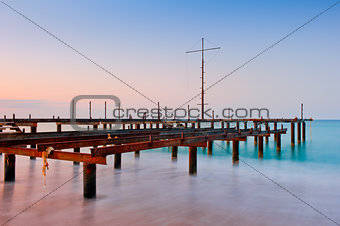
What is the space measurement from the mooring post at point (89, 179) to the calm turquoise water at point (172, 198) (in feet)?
0.84

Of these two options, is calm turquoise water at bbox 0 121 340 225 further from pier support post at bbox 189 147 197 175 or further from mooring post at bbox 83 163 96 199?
pier support post at bbox 189 147 197 175

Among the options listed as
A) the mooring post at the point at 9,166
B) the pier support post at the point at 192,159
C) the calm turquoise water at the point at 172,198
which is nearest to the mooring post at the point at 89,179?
the calm turquoise water at the point at 172,198

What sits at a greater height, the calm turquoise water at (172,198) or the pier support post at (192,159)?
the pier support post at (192,159)

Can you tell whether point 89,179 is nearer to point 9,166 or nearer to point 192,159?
point 9,166

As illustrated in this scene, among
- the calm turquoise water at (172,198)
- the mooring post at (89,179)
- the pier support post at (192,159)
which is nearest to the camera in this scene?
the calm turquoise water at (172,198)

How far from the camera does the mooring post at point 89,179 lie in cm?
785

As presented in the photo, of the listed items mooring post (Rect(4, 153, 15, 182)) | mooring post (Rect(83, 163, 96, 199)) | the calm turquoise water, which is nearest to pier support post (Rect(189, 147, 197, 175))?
the calm turquoise water

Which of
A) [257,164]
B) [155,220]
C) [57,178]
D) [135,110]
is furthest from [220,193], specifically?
[135,110]

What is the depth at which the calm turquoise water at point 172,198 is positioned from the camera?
24.1 ft

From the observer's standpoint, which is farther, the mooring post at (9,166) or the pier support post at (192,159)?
the pier support post at (192,159)

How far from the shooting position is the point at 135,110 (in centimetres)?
4347

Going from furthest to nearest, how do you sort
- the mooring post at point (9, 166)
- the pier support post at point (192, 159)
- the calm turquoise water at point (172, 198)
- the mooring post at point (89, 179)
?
the pier support post at point (192, 159) → the mooring post at point (9, 166) → the mooring post at point (89, 179) → the calm turquoise water at point (172, 198)

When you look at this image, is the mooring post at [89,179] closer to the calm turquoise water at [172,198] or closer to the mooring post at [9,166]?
the calm turquoise water at [172,198]

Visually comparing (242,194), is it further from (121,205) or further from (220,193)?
(121,205)
